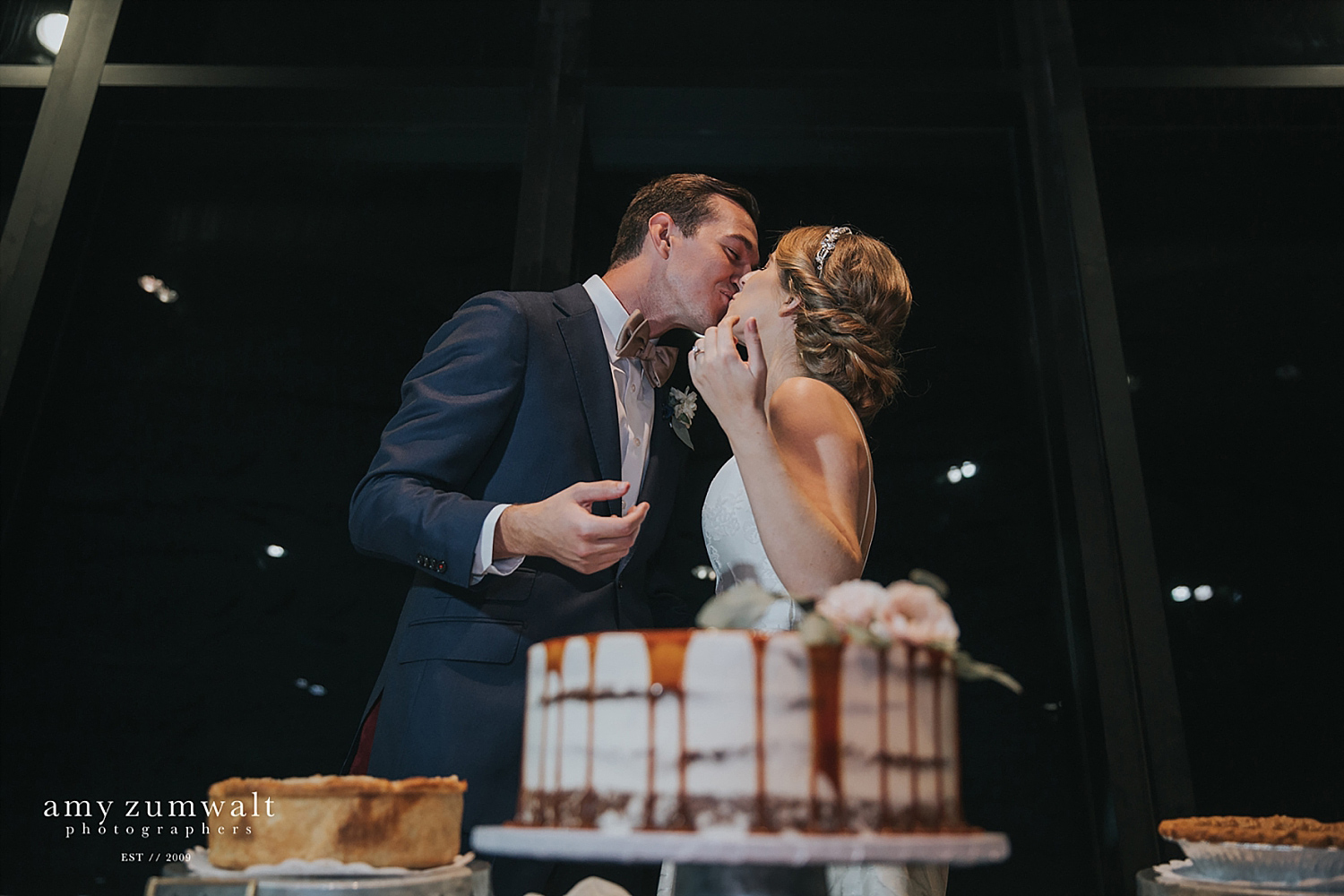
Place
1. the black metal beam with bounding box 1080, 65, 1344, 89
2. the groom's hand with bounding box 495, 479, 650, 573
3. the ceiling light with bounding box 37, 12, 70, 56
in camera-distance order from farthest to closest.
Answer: the ceiling light with bounding box 37, 12, 70, 56 < the black metal beam with bounding box 1080, 65, 1344, 89 < the groom's hand with bounding box 495, 479, 650, 573

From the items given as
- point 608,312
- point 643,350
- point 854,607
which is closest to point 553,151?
point 608,312

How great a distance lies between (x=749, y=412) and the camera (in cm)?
162

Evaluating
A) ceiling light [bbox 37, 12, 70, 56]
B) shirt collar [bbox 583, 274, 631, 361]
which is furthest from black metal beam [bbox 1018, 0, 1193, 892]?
ceiling light [bbox 37, 12, 70, 56]

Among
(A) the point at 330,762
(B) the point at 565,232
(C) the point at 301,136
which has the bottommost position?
(A) the point at 330,762

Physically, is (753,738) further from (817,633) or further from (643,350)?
(643,350)

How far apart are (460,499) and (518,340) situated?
1.45 ft

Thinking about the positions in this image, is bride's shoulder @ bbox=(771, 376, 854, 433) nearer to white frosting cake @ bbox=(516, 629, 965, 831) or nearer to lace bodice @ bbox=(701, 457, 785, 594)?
lace bodice @ bbox=(701, 457, 785, 594)

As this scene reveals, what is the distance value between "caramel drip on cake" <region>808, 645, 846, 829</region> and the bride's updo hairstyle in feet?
4.07

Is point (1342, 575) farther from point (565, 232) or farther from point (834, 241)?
point (565, 232)

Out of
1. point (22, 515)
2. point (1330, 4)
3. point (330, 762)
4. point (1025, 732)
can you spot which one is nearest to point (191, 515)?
point (22, 515)

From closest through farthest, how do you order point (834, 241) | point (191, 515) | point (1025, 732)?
point (834, 241)
point (1025, 732)
point (191, 515)

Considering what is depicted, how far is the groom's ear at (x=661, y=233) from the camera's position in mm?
2480

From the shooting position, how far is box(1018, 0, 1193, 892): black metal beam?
2.19 meters

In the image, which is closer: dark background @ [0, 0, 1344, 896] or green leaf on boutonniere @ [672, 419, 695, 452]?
green leaf on boutonniere @ [672, 419, 695, 452]
